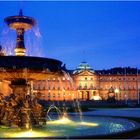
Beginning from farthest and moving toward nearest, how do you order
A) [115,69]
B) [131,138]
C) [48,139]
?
[115,69] → [131,138] → [48,139]

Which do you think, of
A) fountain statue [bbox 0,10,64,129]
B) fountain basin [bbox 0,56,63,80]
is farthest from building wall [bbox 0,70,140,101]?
fountain basin [bbox 0,56,63,80]

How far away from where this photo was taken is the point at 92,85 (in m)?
120

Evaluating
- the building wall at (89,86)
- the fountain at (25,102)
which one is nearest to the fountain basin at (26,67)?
the fountain at (25,102)

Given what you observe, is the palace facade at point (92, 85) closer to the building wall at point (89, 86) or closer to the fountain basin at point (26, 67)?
the building wall at point (89, 86)

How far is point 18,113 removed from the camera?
41.1 ft

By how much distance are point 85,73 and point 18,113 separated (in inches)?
4199

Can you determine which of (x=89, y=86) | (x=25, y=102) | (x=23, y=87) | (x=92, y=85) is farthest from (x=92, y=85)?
(x=25, y=102)

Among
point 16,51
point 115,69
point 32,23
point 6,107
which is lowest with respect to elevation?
point 6,107

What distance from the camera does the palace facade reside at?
114 m

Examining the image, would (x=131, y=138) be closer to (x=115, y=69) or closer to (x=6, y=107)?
(x=6, y=107)

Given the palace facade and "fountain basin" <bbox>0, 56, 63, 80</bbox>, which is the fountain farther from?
the palace facade

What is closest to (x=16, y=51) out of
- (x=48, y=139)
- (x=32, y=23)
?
(x=32, y=23)

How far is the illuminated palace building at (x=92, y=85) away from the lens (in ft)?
372

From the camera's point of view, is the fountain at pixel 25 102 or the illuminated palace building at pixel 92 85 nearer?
the fountain at pixel 25 102
